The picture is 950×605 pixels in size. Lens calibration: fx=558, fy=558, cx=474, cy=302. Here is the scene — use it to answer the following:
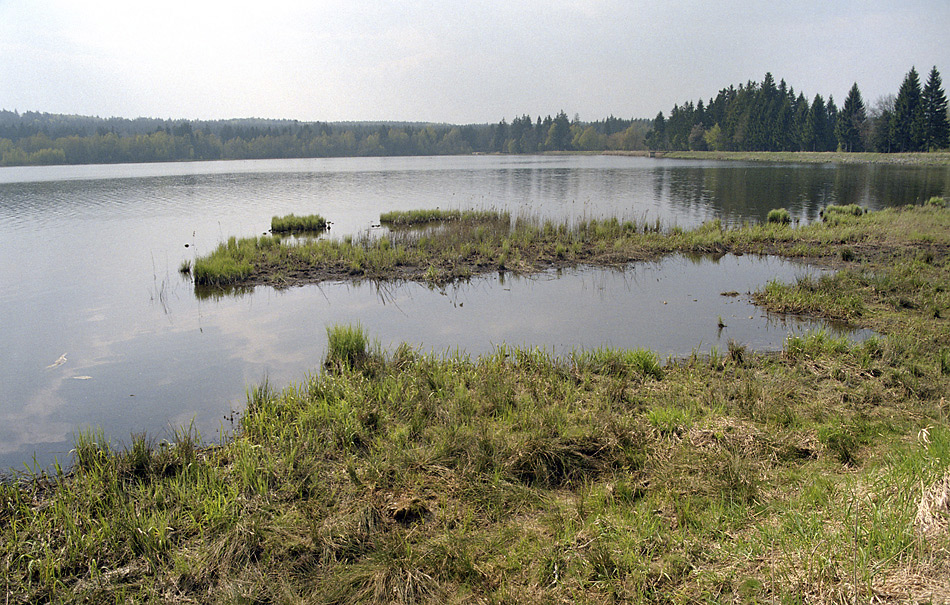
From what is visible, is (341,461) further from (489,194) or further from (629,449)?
(489,194)

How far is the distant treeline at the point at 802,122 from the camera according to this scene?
7000 centimetres

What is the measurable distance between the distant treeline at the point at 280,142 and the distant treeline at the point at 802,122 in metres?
34.6

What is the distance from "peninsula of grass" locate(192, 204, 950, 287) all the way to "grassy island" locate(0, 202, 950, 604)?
7639mm

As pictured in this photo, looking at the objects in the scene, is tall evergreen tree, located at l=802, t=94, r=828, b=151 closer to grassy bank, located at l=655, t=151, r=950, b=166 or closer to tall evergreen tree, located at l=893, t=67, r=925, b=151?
grassy bank, located at l=655, t=151, r=950, b=166

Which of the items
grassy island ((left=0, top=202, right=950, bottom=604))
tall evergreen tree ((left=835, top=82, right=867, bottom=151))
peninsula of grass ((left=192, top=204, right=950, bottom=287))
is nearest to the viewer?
grassy island ((left=0, top=202, right=950, bottom=604))

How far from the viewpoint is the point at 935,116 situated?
69.5m

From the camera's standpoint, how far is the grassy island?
361 cm

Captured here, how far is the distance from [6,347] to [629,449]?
10923 mm

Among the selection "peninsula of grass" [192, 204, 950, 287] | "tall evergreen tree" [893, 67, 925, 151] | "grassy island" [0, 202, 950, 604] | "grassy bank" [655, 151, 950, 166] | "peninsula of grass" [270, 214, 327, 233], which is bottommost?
"grassy island" [0, 202, 950, 604]

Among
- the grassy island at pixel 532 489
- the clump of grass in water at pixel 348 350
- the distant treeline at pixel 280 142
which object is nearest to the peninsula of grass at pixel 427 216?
the clump of grass in water at pixel 348 350

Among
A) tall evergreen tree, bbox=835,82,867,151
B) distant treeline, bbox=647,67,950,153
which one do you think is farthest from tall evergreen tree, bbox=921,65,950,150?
tall evergreen tree, bbox=835,82,867,151

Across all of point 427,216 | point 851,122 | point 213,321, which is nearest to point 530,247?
point 427,216

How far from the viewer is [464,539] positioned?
170 inches

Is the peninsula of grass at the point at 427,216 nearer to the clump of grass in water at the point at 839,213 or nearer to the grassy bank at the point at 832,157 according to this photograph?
the clump of grass in water at the point at 839,213
